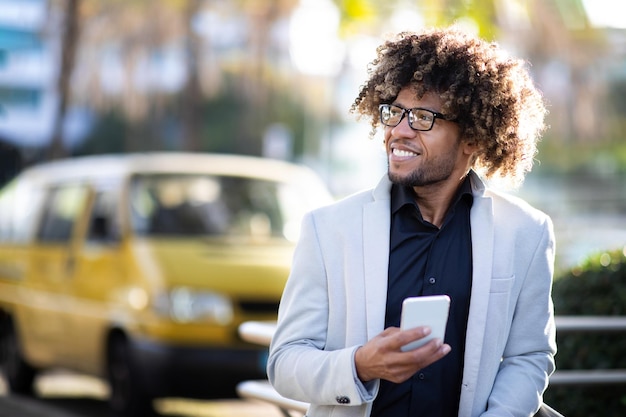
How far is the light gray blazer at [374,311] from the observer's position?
10.8 feet

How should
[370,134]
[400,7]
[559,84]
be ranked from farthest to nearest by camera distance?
[559,84] < [400,7] < [370,134]

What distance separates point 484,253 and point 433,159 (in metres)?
0.29

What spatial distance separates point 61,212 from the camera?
10414 millimetres

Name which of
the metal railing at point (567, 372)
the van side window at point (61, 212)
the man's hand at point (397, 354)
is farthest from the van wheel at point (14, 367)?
the man's hand at point (397, 354)

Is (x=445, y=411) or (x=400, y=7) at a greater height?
(x=400, y=7)

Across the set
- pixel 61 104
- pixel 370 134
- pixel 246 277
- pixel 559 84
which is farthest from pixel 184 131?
pixel 370 134

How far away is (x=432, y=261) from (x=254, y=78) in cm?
3579

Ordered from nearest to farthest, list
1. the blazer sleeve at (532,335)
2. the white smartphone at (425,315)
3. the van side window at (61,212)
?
the white smartphone at (425,315), the blazer sleeve at (532,335), the van side window at (61,212)

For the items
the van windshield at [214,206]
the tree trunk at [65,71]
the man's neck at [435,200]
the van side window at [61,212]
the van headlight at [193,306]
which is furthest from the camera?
the tree trunk at [65,71]

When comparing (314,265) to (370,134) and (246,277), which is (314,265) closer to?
(370,134)

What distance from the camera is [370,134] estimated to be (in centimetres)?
383

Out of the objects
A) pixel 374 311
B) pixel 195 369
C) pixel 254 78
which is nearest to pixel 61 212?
pixel 195 369

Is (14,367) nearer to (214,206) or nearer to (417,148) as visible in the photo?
(214,206)

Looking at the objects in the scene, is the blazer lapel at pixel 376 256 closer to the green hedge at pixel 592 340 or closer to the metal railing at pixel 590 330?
the metal railing at pixel 590 330
